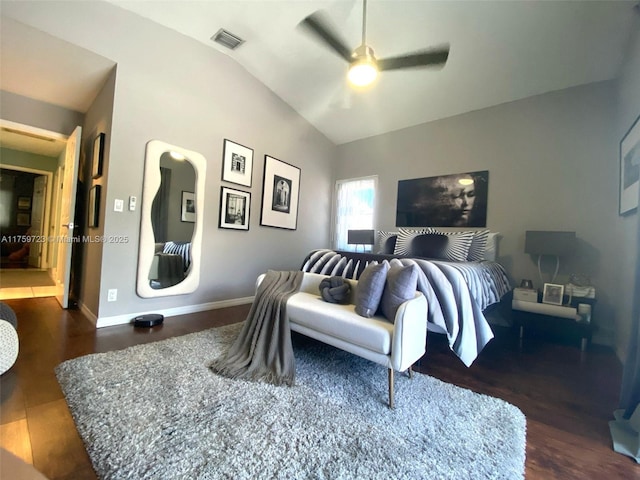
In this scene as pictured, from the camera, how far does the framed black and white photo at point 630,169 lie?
2.19 meters

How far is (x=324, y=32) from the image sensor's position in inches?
86.0

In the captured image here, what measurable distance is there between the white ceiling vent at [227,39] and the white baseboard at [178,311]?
10.5 ft

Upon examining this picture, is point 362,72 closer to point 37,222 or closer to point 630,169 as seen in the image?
point 630,169

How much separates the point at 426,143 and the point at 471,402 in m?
3.72

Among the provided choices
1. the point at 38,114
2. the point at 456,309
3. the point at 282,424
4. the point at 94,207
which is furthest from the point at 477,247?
the point at 38,114

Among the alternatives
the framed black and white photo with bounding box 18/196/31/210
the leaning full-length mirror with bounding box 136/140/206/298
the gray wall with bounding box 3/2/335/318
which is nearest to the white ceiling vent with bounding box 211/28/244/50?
the gray wall with bounding box 3/2/335/318

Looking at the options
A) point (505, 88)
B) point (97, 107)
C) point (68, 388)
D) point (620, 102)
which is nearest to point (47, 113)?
point (97, 107)

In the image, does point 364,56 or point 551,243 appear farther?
point 551,243

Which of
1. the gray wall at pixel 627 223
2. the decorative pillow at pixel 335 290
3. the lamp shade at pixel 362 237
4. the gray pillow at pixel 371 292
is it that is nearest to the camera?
the gray pillow at pixel 371 292

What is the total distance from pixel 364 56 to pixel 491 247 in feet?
8.82

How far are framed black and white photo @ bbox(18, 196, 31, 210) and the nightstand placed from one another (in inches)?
397

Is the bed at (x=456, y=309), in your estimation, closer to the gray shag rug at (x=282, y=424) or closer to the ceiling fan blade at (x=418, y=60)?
the gray shag rug at (x=282, y=424)

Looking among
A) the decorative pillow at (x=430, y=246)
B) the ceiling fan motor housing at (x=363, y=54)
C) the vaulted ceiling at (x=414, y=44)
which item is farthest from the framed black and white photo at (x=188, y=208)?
the decorative pillow at (x=430, y=246)

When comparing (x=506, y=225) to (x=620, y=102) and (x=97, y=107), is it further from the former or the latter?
(x=97, y=107)
